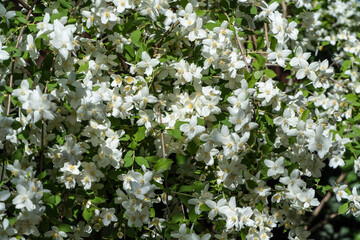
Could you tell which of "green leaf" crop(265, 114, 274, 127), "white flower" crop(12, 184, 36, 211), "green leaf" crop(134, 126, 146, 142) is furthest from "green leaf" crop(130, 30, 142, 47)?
"white flower" crop(12, 184, 36, 211)

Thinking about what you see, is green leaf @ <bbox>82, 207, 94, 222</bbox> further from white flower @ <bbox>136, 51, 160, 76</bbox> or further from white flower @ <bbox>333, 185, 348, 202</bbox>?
white flower @ <bbox>333, 185, 348, 202</bbox>

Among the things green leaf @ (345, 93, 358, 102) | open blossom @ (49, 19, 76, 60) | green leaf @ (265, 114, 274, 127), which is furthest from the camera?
green leaf @ (345, 93, 358, 102)

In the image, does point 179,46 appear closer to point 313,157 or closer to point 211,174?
point 211,174

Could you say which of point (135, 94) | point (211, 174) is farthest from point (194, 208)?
point (135, 94)

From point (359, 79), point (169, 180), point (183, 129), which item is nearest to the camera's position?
point (183, 129)

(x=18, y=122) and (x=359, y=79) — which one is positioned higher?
(x=18, y=122)

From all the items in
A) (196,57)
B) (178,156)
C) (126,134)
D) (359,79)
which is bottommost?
(359,79)

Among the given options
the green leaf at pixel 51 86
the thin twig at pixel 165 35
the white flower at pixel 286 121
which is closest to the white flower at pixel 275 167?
the white flower at pixel 286 121

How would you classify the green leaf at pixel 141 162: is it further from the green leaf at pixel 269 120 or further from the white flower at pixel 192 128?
the green leaf at pixel 269 120
